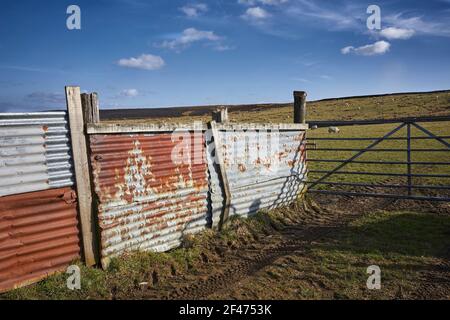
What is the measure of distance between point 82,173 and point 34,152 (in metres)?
0.64

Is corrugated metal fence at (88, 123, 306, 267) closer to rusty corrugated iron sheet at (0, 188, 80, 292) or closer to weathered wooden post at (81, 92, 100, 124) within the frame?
weathered wooden post at (81, 92, 100, 124)

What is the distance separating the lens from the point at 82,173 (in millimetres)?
4871

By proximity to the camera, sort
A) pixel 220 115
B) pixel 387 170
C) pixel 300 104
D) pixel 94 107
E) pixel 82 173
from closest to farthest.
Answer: pixel 82 173 < pixel 94 107 < pixel 220 115 < pixel 300 104 < pixel 387 170

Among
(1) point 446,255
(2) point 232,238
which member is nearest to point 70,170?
(2) point 232,238

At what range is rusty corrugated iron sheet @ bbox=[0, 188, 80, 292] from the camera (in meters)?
4.30

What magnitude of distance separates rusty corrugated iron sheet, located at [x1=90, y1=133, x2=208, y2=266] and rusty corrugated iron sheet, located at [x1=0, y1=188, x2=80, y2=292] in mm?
416

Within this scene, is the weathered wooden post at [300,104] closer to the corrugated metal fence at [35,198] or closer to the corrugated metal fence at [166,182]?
the corrugated metal fence at [166,182]

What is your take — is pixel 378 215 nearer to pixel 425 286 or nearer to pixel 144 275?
pixel 425 286

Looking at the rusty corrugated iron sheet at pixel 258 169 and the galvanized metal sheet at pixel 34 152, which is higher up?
the galvanized metal sheet at pixel 34 152

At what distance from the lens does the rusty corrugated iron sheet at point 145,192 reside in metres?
5.06

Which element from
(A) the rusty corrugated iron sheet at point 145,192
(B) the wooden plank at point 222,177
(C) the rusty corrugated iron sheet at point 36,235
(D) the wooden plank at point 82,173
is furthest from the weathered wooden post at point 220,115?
(C) the rusty corrugated iron sheet at point 36,235

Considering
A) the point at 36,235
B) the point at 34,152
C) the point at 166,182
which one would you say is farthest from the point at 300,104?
the point at 36,235

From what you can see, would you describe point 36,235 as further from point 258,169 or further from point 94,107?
point 258,169

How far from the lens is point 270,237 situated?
6.75 meters
